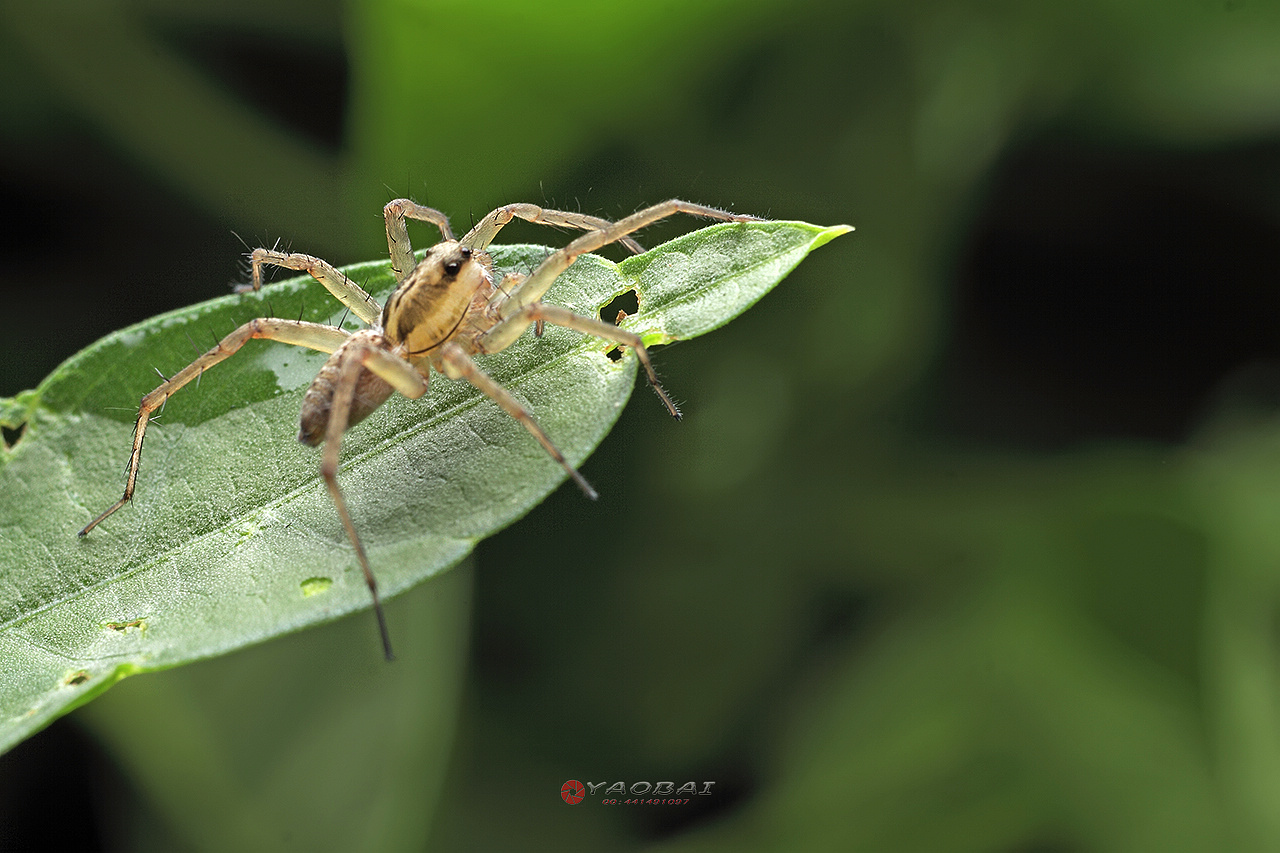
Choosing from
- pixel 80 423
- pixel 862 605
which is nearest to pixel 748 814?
pixel 862 605

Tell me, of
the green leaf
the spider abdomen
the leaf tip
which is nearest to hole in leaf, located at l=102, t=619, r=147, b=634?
the green leaf

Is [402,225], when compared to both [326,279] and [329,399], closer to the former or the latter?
[326,279]

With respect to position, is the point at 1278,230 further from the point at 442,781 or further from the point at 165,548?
the point at 165,548

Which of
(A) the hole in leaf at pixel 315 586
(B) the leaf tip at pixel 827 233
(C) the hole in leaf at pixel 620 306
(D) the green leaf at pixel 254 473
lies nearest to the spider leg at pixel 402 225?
(D) the green leaf at pixel 254 473

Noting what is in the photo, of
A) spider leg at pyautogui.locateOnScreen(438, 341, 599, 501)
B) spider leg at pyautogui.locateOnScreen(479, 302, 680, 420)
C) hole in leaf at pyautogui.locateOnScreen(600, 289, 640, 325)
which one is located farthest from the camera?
hole in leaf at pyautogui.locateOnScreen(600, 289, 640, 325)

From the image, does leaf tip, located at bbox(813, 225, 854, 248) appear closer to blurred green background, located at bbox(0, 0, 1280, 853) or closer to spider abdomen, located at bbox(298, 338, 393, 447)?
blurred green background, located at bbox(0, 0, 1280, 853)

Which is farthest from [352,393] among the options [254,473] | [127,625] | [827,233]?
[827,233]
